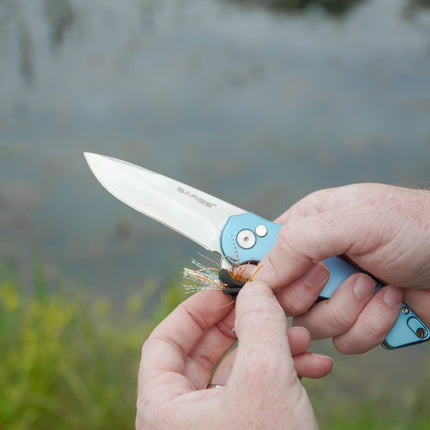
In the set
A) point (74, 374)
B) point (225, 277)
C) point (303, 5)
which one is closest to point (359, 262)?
point (225, 277)

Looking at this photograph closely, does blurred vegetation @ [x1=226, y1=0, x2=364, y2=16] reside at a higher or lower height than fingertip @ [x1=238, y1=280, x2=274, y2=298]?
higher

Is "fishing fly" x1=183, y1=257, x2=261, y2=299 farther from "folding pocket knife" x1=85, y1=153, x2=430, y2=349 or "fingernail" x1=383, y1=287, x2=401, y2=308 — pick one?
"fingernail" x1=383, y1=287, x2=401, y2=308

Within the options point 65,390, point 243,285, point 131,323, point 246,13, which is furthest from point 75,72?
point 243,285

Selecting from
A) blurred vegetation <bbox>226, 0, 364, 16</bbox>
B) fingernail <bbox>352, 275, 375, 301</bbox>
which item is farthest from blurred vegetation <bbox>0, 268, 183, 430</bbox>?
blurred vegetation <bbox>226, 0, 364, 16</bbox>

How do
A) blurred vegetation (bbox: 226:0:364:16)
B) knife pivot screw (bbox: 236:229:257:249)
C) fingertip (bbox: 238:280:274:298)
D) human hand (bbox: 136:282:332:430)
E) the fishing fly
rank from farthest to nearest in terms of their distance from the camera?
blurred vegetation (bbox: 226:0:364:16)
knife pivot screw (bbox: 236:229:257:249)
the fishing fly
fingertip (bbox: 238:280:274:298)
human hand (bbox: 136:282:332:430)

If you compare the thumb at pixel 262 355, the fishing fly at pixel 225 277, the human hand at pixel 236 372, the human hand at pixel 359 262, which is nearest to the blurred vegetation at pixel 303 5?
the human hand at pixel 359 262

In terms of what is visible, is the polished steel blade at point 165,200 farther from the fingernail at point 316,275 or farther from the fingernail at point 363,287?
the fingernail at point 363,287

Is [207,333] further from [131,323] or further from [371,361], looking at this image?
[371,361]

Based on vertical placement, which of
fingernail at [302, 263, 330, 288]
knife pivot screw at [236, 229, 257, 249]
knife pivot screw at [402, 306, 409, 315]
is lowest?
knife pivot screw at [402, 306, 409, 315]
